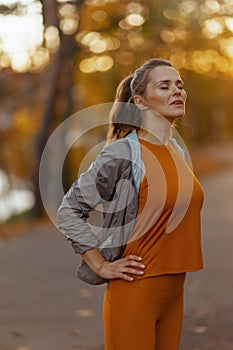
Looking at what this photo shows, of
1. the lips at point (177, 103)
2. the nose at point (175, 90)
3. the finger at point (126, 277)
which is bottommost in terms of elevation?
the finger at point (126, 277)

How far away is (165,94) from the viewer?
10.9 ft

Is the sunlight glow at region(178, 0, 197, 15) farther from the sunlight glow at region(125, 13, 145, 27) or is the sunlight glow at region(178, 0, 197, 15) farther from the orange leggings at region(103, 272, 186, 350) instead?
the orange leggings at region(103, 272, 186, 350)

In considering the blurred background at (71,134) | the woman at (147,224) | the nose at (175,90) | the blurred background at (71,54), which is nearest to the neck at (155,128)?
→ the woman at (147,224)

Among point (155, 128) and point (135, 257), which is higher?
point (155, 128)

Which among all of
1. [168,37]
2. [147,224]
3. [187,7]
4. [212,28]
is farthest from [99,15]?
[147,224]

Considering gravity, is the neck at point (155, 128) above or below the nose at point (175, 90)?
below

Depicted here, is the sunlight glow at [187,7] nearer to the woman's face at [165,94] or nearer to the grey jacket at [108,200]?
the woman's face at [165,94]

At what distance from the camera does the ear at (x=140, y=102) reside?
3.36 meters

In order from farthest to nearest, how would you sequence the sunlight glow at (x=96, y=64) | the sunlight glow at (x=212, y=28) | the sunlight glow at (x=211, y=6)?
1. the sunlight glow at (x=96, y=64)
2. the sunlight glow at (x=212, y=28)
3. the sunlight glow at (x=211, y=6)

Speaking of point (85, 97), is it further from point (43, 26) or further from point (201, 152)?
point (201, 152)

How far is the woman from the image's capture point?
3168mm

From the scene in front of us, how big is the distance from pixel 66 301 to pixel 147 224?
18.4ft

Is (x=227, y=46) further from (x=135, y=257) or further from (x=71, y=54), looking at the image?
(x=135, y=257)

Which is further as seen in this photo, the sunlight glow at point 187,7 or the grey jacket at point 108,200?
the sunlight glow at point 187,7
